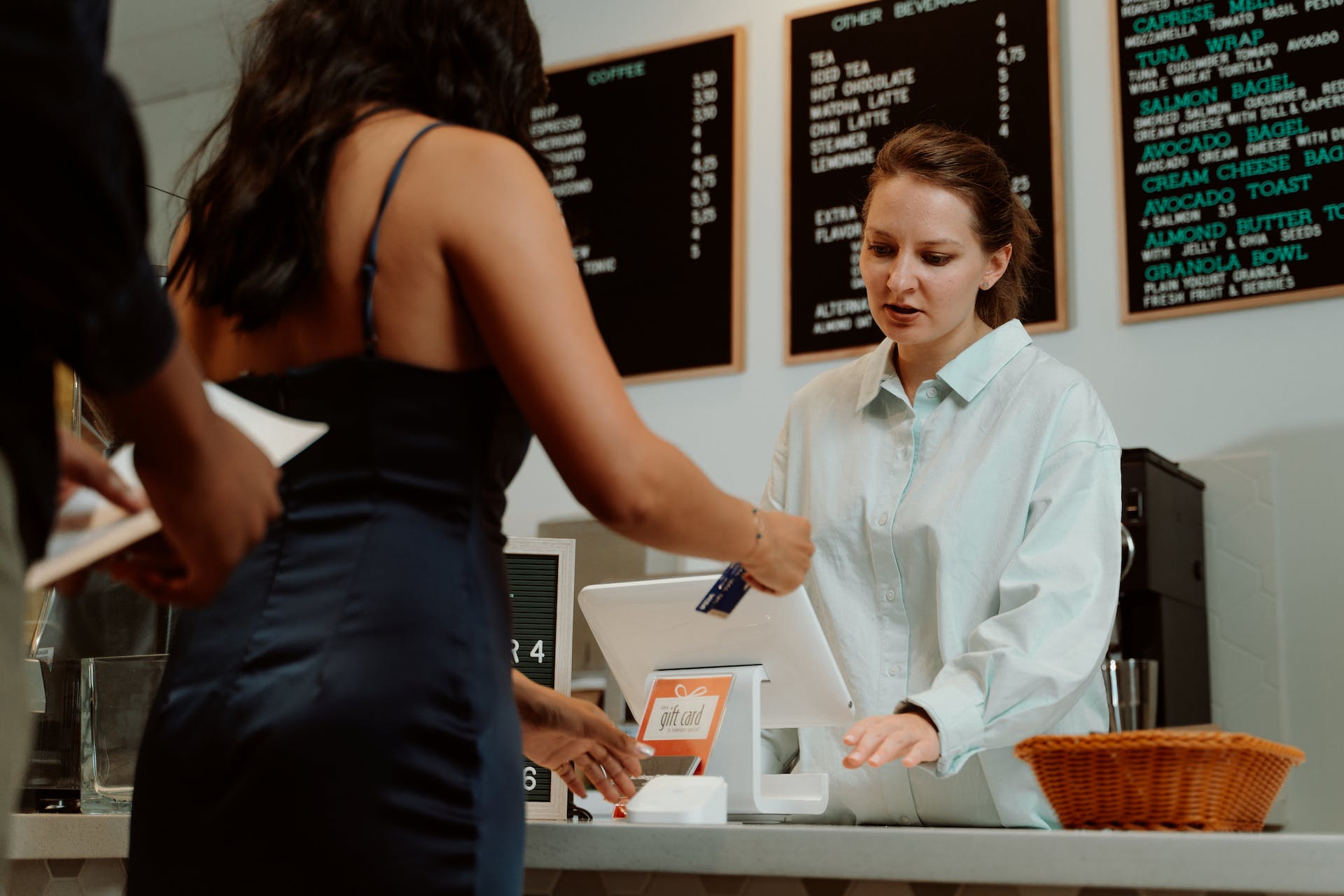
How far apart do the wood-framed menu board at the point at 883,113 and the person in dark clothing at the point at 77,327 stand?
8.39 ft

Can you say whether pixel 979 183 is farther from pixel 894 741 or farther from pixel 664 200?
pixel 664 200

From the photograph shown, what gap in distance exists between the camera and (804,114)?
11.4ft

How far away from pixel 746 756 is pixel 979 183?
0.97m

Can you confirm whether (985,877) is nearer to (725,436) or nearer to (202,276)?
(202,276)

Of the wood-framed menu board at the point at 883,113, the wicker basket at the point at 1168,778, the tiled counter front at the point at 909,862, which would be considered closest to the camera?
the tiled counter front at the point at 909,862

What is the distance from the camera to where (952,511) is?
5.97 feet

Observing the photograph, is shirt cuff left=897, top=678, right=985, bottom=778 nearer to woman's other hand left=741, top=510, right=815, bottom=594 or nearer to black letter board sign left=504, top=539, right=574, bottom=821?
woman's other hand left=741, top=510, right=815, bottom=594

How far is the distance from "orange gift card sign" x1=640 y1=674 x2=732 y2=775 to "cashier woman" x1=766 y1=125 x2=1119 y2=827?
179 mm

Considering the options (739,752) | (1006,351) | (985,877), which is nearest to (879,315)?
(1006,351)

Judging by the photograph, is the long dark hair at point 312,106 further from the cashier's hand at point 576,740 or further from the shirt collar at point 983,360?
the shirt collar at point 983,360

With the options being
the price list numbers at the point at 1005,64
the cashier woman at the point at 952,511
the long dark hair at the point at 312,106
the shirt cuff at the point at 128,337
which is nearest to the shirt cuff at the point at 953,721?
the cashier woman at the point at 952,511

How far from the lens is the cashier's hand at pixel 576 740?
132 centimetres

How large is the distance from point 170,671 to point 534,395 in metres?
0.35

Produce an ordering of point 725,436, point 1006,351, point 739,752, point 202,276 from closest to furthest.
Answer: point 202,276 → point 739,752 → point 1006,351 → point 725,436
